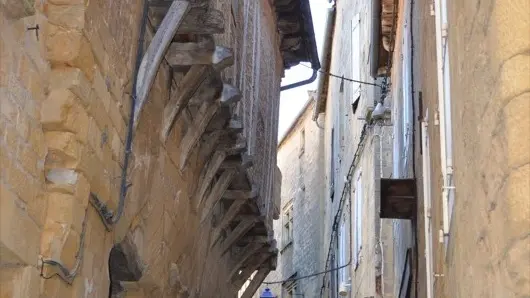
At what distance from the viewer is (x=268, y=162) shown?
12.3m

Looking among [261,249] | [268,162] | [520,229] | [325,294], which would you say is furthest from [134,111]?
[325,294]

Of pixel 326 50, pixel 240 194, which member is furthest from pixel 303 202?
pixel 240 194

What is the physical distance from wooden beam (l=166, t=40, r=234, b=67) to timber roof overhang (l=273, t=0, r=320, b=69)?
5.67 m

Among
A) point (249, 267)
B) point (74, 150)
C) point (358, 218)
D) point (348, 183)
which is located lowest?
point (74, 150)

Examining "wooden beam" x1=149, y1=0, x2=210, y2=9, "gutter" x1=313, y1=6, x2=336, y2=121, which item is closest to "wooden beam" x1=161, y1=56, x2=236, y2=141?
"wooden beam" x1=149, y1=0, x2=210, y2=9

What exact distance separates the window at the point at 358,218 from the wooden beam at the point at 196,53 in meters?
7.52

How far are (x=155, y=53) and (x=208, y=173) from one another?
2.98m

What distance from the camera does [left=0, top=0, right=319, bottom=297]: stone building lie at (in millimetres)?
5051

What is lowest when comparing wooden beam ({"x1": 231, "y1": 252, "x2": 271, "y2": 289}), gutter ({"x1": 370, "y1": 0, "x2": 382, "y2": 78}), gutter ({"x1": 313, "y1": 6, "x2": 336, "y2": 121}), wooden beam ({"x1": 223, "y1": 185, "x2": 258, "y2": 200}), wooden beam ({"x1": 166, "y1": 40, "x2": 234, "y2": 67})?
wooden beam ({"x1": 231, "y1": 252, "x2": 271, "y2": 289})

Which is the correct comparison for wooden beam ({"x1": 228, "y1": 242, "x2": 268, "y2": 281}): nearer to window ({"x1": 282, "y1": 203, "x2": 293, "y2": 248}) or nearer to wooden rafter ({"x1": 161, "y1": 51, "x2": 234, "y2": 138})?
wooden rafter ({"x1": 161, "y1": 51, "x2": 234, "y2": 138})

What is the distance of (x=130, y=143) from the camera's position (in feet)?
21.5

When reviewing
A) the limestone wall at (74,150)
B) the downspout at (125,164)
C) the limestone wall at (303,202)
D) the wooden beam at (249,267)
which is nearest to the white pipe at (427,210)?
the limestone wall at (74,150)

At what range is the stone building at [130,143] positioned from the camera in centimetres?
505

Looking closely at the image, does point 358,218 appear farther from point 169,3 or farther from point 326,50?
point 326,50
